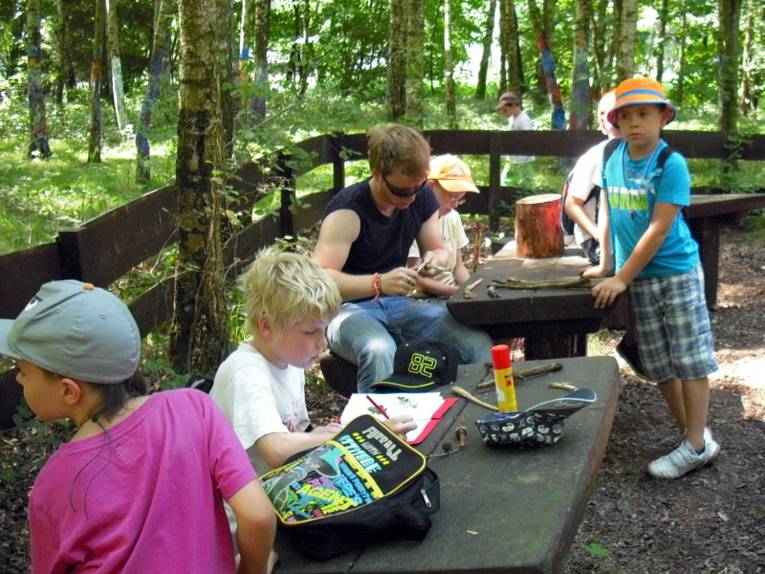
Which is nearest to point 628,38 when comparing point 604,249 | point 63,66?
point 604,249

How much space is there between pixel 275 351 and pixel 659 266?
8.13 feet

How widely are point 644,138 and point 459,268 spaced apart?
148 cm

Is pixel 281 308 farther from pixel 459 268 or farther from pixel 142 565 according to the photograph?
pixel 459 268

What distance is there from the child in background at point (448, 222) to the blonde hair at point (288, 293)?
2277 mm

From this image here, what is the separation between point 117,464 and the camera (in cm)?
200

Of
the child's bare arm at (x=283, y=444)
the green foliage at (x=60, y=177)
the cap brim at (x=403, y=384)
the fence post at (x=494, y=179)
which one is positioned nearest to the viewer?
the child's bare arm at (x=283, y=444)

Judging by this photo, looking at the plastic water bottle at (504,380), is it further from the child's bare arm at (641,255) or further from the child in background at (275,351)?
the child's bare arm at (641,255)

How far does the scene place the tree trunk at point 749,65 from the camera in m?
23.6

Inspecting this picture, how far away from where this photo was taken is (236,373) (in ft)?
9.11

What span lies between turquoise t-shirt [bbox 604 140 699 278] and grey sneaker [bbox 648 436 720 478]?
2.90 ft

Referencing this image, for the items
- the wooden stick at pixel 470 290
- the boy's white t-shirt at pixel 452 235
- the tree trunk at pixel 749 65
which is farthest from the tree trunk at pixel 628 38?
the tree trunk at pixel 749 65

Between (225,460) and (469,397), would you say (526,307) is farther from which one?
(225,460)

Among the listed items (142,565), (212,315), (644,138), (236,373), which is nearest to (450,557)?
(142,565)

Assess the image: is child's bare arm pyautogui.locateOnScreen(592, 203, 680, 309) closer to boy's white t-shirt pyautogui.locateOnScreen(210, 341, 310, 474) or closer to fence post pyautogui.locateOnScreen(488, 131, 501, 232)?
boy's white t-shirt pyautogui.locateOnScreen(210, 341, 310, 474)
